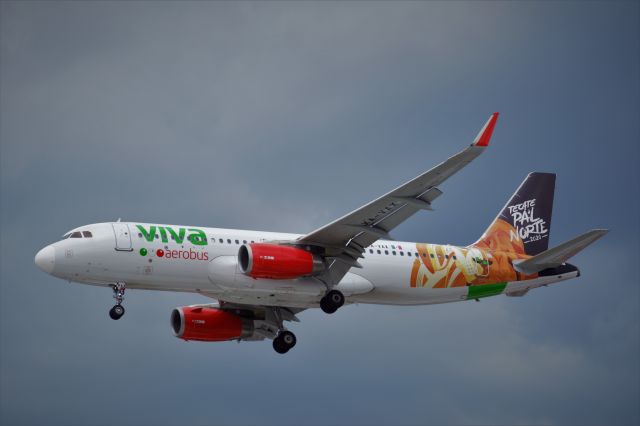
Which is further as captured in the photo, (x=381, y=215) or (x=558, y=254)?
(x=558, y=254)

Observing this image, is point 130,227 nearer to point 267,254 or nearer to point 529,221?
point 267,254

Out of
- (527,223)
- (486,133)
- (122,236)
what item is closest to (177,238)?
(122,236)

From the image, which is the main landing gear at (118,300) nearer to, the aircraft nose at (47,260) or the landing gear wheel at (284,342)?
the aircraft nose at (47,260)

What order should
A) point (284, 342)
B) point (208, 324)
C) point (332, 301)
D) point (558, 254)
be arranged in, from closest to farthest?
point (332, 301), point (558, 254), point (284, 342), point (208, 324)

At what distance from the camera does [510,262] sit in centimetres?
4728

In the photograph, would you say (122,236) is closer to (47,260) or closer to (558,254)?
(47,260)

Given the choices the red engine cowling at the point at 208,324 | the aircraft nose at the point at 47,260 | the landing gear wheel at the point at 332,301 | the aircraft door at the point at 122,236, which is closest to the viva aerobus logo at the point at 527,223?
the landing gear wheel at the point at 332,301

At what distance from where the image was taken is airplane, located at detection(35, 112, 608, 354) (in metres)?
40.5

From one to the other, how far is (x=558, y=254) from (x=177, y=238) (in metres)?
16.0

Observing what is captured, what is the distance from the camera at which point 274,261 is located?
4075cm

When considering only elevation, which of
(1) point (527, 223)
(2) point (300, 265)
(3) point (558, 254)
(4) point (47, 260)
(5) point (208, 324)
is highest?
(1) point (527, 223)

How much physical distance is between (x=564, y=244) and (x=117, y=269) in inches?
708

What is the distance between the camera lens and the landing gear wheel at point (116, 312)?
132ft

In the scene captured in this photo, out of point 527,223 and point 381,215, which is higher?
point 527,223
